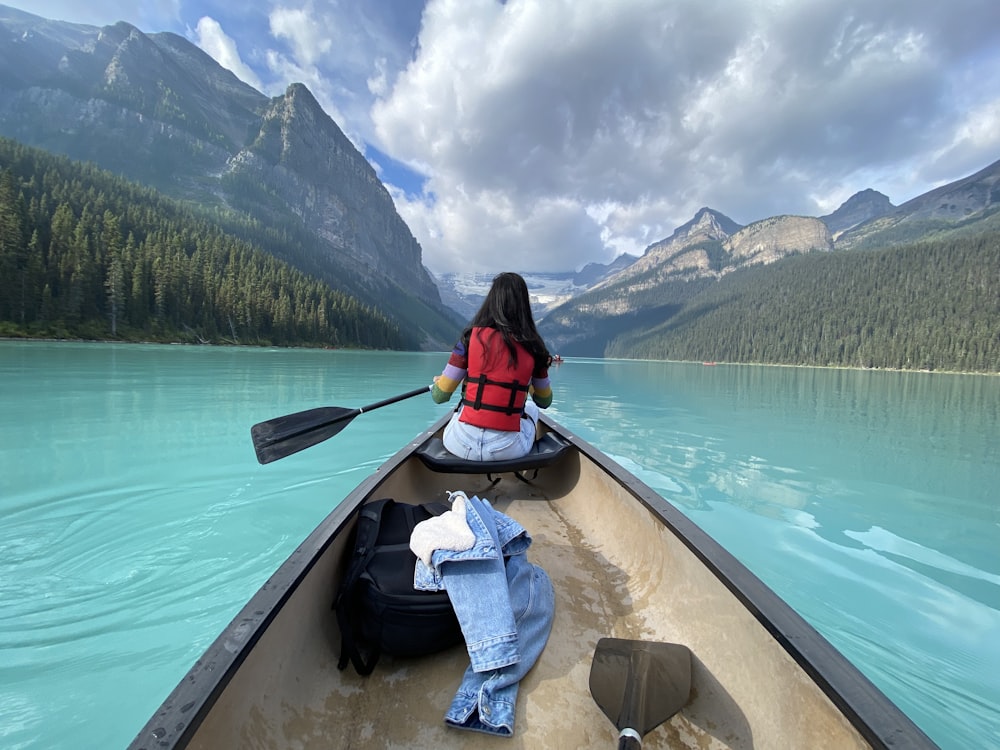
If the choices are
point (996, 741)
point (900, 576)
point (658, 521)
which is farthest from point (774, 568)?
point (658, 521)

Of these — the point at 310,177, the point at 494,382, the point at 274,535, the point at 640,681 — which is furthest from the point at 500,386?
the point at 310,177

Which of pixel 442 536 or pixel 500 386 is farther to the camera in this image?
pixel 500 386

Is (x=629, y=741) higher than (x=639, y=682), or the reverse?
(x=629, y=741)

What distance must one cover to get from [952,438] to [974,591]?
12.3 m

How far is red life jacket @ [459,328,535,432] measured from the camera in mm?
3963

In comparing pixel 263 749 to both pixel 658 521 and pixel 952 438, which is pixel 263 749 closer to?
pixel 658 521

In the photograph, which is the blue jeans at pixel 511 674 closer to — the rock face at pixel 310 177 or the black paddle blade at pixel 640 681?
the black paddle blade at pixel 640 681

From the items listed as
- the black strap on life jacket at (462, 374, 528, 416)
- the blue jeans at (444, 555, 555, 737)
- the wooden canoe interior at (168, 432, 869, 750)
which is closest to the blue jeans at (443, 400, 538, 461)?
the black strap on life jacket at (462, 374, 528, 416)

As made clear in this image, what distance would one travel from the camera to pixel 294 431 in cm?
439

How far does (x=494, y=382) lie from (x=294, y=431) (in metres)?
2.05

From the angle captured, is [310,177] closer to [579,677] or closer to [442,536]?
[442,536]

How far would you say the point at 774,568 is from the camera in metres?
4.89

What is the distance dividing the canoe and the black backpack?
109 millimetres

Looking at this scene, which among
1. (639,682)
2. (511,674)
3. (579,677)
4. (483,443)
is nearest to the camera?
(639,682)
